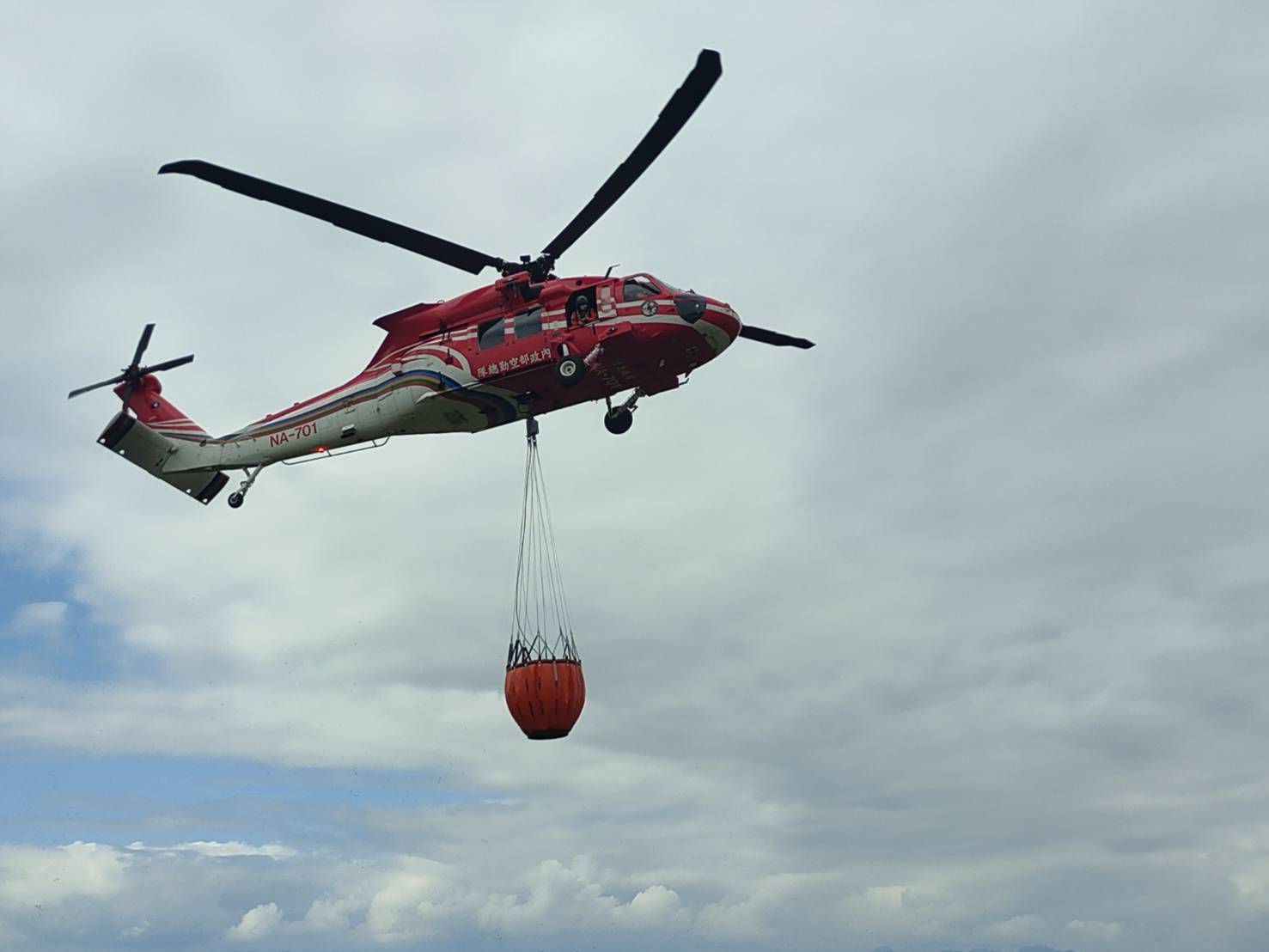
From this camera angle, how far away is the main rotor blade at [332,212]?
23.6 meters

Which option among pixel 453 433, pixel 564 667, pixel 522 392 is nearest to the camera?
pixel 564 667

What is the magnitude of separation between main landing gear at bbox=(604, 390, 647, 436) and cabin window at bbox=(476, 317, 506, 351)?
2513mm

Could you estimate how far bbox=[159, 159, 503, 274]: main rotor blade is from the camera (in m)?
23.6

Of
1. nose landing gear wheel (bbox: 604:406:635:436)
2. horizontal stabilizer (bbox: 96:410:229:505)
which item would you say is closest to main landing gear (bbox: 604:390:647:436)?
nose landing gear wheel (bbox: 604:406:635:436)

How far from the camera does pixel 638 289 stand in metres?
24.2

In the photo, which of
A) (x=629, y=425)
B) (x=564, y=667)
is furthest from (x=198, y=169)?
(x=564, y=667)

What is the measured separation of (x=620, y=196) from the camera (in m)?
23.3

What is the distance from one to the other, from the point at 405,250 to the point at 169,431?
30.5ft

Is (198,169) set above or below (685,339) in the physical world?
above

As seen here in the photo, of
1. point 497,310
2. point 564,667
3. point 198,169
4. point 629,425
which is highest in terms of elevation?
point 198,169

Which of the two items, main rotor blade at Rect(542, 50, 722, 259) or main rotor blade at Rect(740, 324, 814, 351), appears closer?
main rotor blade at Rect(542, 50, 722, 259)

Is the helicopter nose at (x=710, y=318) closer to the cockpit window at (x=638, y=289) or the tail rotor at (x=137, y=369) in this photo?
the cockpit window at (x=638, y=289)

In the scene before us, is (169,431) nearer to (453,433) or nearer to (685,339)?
(453,433)

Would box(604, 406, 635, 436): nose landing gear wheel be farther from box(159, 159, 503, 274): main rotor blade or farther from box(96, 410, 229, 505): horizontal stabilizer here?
box(96, 410, 229, 505): horizontal stabilizer
